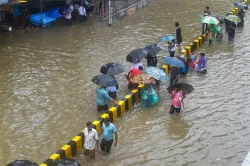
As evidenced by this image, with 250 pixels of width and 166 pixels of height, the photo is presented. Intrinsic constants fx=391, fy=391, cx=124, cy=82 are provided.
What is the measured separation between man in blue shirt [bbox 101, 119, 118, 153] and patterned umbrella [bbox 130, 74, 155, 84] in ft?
9.34

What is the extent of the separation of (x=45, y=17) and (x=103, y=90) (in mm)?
10884

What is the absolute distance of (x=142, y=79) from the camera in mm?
12070

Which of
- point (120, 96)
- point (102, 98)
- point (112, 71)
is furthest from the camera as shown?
point (120, 96)

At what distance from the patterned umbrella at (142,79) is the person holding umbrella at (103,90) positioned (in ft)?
3.38

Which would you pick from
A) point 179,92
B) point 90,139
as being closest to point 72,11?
point 179,92

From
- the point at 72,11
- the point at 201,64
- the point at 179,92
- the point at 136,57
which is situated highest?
the point at 72,11

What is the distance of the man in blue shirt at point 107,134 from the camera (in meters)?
9.38

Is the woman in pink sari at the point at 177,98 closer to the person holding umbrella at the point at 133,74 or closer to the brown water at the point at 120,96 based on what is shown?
the brown water at the point at 120,96

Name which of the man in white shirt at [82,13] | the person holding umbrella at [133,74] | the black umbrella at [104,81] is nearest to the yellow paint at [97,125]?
the black umbrella at [104,81]

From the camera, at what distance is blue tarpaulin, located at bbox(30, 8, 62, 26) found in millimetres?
20562

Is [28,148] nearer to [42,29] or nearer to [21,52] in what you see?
[21,52]

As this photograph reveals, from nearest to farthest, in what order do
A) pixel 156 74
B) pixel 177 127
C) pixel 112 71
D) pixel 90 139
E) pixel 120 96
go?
pixel 90 139 → pixel 177 127 → pixel 156 74 → pixel 112 71 → pixel 120 96

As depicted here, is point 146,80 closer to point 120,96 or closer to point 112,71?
point 112,71

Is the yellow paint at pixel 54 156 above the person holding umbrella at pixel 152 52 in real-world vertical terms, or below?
below
